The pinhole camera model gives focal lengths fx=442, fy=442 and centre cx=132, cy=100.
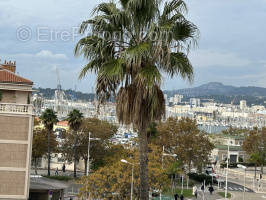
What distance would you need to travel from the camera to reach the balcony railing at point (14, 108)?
2817 cm

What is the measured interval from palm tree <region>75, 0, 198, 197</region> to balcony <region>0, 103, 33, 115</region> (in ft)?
56.7

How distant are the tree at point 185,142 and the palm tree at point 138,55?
58.5m

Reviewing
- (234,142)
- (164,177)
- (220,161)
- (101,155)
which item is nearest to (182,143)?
(101,155)

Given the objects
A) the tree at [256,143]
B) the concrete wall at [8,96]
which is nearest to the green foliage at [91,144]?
the tree at [256,143]

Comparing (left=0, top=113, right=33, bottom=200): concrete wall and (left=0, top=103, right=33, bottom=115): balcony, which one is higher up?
(left=0, top=103, right=33, bottom=115): balcony

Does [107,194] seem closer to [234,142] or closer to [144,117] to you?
[144,117]

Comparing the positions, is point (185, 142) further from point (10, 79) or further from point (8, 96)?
point (8, 96)

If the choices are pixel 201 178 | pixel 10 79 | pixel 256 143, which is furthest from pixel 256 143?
pixel 10 79

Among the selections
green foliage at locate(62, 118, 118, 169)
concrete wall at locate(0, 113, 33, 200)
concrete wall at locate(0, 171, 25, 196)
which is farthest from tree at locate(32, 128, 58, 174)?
concrete wall at locate(0, 171, 25, 196)

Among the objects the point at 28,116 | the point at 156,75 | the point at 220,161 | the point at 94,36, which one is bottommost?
the point at 220,161

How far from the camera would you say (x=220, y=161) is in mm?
107438

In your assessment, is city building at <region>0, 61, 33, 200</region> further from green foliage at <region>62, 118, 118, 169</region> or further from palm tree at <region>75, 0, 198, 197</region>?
green foliage at <region>62, 118, 118, 169</region>

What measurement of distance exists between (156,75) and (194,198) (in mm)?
47056

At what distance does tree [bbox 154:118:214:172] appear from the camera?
6988 centimetres
